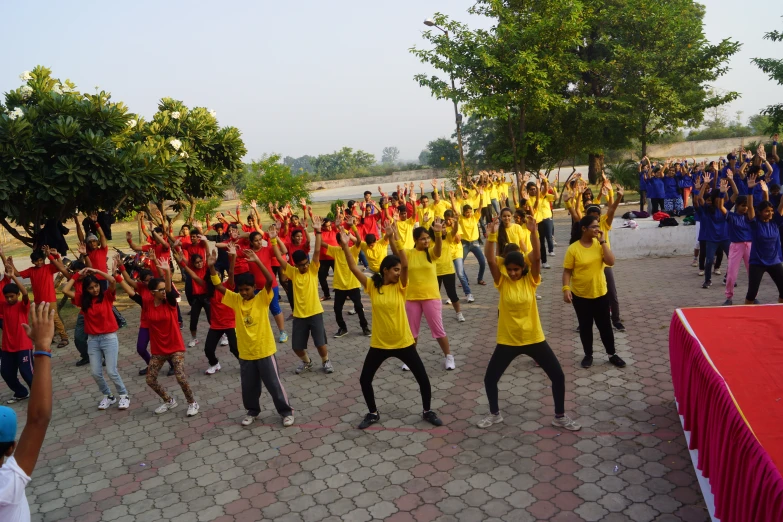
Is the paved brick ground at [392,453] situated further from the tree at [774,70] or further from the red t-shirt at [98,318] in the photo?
the tree at [774,70]

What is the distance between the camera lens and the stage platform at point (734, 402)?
323cm

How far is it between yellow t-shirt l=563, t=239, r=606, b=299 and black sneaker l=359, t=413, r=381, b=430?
252cm

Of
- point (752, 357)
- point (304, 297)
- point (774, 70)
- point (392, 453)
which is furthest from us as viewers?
point (774, 70)

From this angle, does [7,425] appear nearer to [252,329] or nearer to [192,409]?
[252,329]

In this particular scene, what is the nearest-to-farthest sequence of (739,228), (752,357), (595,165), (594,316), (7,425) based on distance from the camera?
(7,425)
(752,357)
(594,316)
(739,228)
(595,165)

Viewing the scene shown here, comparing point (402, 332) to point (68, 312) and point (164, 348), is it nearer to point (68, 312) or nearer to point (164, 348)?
point (164, 348)

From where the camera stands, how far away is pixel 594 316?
6.69m

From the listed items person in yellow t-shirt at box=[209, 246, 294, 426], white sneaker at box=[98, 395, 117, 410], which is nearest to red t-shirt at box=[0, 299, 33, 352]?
white sneaker at box=[98, 395, 117, 410]

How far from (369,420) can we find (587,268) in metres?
2.77

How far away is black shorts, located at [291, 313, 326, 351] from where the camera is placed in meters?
7.29

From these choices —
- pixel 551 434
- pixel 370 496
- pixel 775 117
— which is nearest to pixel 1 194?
pixel 370 496

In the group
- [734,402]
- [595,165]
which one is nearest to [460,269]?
[734,402]

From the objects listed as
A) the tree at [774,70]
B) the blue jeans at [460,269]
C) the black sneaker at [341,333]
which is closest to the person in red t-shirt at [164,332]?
the black sneaker at [341,333]

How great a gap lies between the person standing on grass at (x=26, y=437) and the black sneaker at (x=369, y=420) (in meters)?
3.74
